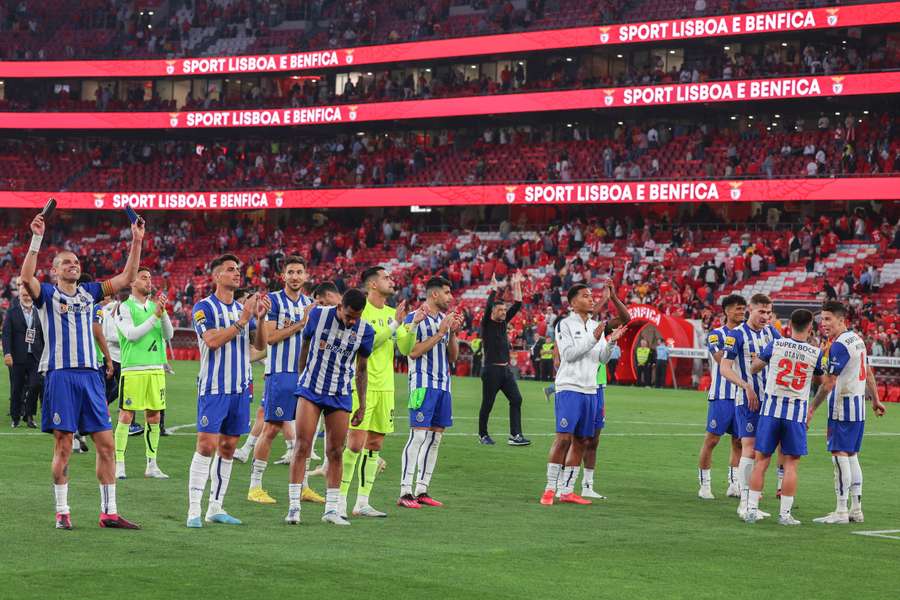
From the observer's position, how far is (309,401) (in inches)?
437

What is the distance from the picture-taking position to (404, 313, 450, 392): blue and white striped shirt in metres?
13.1

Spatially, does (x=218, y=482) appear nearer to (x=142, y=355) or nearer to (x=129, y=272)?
(x=129, y=272)

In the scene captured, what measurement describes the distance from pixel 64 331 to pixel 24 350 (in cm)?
948

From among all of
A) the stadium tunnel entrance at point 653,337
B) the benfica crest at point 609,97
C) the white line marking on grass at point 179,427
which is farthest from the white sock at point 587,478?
the benfica crest at point 609,97

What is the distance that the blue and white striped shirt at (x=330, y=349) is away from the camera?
36.5 feet

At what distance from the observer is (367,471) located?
12.2 meters

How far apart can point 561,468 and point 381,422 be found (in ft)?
7.36

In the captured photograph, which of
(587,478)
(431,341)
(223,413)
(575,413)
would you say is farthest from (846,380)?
(223,413)

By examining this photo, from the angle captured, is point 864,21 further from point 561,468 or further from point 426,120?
point 561,468

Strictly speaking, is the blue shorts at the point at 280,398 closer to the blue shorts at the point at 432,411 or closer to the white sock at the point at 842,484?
the blue shorts at the point at 432,411

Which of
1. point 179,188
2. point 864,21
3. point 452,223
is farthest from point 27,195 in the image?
point 864,21

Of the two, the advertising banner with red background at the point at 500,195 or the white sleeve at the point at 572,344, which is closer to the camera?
the white sleeve at the point at 572,344

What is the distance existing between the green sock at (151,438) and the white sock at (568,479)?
463cm

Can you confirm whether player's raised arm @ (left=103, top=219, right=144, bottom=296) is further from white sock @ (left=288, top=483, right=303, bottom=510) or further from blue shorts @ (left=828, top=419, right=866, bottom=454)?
blue shorts @ (left=828, top=419, right=866, bottom=454)
